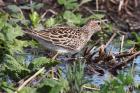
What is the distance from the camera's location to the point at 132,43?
8.83 metres

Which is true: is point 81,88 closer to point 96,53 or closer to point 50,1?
point 96,53

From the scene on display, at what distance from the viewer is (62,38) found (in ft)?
Result: 28.5

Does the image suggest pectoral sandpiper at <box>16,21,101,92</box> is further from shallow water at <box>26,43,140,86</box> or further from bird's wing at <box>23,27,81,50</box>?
shallow water at <box>26,43,140,86</box>

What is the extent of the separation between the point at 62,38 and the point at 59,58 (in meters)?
0.29

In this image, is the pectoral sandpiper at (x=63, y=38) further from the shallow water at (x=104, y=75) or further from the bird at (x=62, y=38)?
the shallow water at (x=104, y=75)

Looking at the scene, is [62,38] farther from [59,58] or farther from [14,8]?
[14,8]

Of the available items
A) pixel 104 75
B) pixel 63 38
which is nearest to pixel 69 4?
pixel 63 38

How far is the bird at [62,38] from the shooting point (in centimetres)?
837

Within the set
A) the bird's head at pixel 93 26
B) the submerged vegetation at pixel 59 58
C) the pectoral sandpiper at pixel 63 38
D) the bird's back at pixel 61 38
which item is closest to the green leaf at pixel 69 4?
the submerged vegetation at pixel 59 58


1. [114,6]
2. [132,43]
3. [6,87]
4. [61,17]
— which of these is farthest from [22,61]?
[114,6]

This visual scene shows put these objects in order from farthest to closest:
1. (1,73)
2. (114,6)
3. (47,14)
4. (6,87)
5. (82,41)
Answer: (114,6) → (47,14) → (82,41) → (1,73) → (6,87)

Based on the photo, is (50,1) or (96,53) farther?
(50,1)

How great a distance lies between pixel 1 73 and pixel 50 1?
4.56 m

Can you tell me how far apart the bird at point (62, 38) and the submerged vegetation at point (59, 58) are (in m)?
0.15
